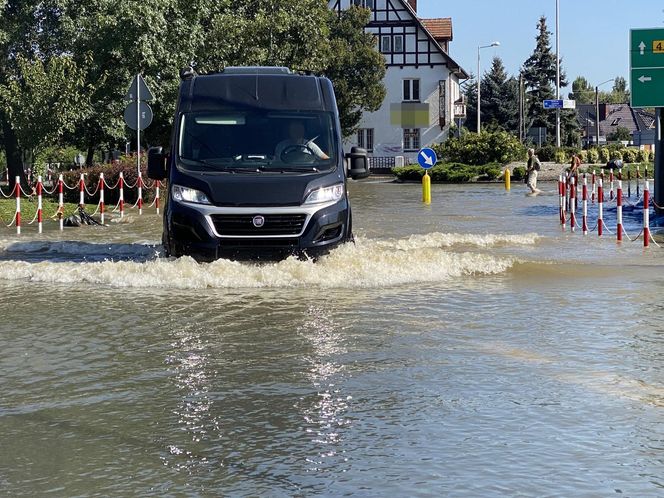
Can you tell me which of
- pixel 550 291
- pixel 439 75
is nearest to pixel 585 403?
pixel 550 291

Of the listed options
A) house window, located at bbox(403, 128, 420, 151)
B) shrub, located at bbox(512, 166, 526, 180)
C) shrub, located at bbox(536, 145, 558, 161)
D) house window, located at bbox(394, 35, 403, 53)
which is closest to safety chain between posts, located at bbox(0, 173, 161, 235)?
shrub, located at bbox(512, 166, 526, 180)

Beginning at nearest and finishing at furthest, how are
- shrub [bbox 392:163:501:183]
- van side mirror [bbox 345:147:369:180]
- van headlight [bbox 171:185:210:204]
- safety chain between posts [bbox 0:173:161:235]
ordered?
1. van headlight [bbox 171:185:210:204]
2. van side mirror [bbox 345:147:369:180]
3. safety chain between posts [bbox 0:173:161:235]
4. shrub [bbox 392:163:501:183]

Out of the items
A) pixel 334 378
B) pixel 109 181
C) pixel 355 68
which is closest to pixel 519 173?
pixel 355 68

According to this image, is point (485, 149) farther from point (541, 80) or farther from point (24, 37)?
point (541, 80)

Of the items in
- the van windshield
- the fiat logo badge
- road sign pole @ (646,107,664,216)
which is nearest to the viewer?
the fiat logo badge

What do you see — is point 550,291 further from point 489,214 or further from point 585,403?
point 489,214

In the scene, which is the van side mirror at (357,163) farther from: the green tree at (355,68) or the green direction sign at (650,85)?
the green tree at (355,68)

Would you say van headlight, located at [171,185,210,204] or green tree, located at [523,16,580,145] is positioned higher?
green tree, located at [523,16,580,145]

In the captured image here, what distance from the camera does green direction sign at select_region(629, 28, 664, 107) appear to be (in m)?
25.5

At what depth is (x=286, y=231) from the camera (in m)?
13.3

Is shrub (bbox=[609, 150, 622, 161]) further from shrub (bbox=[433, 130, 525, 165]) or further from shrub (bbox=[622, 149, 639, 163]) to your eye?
shrub (bbox=[433, 130, 525, 165])

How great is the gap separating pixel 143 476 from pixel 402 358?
3398mm

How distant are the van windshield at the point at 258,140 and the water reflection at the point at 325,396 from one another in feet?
12.5

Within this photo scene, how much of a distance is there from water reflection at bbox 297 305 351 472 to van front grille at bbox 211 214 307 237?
9.04 feet
